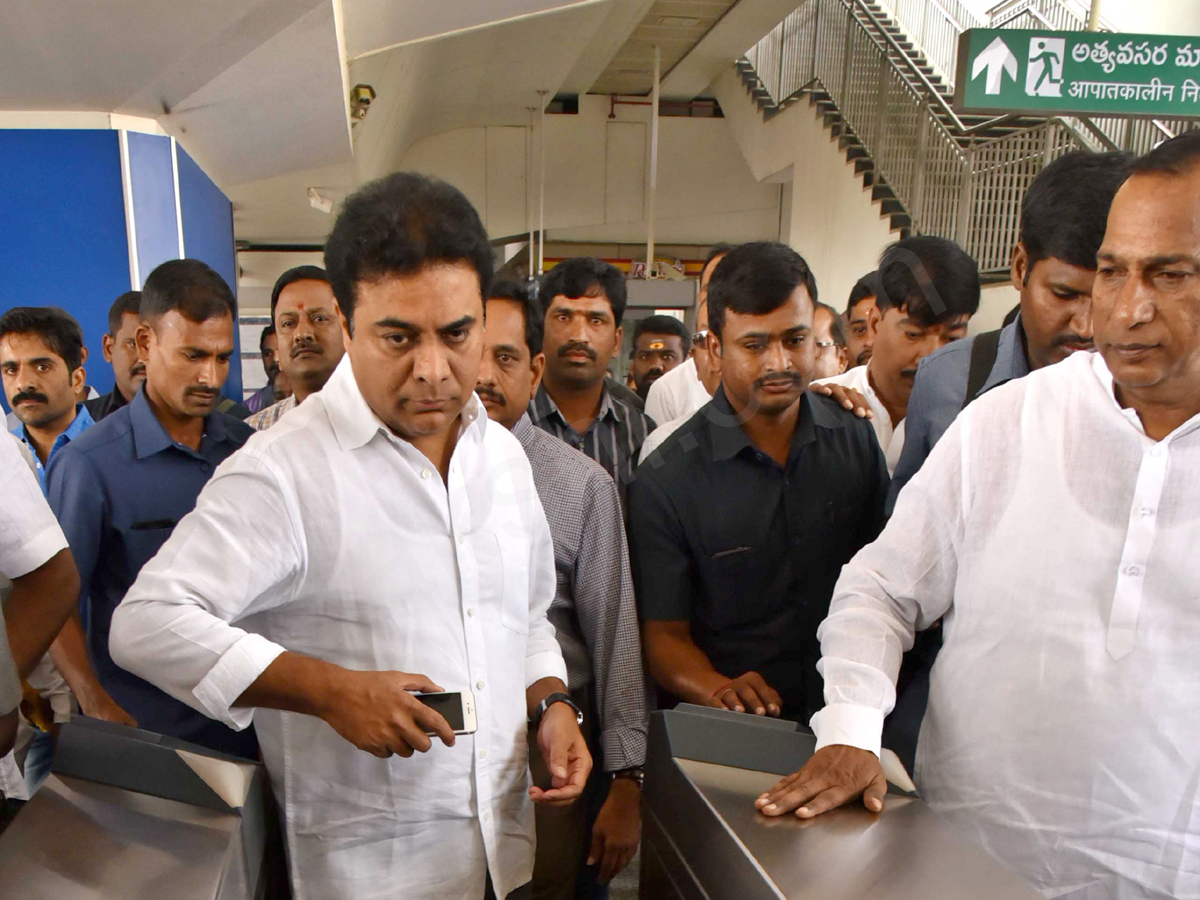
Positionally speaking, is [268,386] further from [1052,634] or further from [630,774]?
[1052,634]

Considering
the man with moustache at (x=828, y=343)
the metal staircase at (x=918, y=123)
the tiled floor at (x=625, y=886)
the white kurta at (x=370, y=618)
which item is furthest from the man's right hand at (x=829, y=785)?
the metal staircase at (x=918, y=123)

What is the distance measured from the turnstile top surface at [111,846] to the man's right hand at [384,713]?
5.9 inches

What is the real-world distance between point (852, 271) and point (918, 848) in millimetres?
7191

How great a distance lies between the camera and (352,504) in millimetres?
1008

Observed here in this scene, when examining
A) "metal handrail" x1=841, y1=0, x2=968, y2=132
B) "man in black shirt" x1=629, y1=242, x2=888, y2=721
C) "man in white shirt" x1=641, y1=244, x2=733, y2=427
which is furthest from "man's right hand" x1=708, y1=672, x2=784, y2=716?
"metal handrail" x1=841, y1=0, x2=968, y2=132

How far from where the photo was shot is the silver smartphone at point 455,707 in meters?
0.84

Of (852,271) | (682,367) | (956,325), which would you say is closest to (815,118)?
(852,271)

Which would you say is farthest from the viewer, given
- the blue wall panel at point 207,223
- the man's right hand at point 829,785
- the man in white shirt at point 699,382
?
the blue wall panel at point 207,223

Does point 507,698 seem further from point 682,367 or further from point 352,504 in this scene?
point 682,367

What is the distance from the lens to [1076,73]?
4.43 meters

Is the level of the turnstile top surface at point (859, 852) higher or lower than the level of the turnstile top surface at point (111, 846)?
higher

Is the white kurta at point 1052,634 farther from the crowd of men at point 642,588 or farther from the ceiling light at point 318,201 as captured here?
the ceiling light at point 318,201

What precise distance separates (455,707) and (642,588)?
0.72m

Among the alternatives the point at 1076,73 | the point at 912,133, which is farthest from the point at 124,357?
the point at 912,133
